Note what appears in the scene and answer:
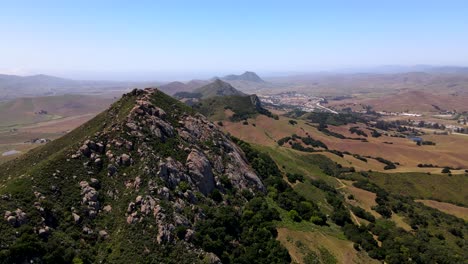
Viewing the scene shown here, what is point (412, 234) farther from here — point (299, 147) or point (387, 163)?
point (299, 147)

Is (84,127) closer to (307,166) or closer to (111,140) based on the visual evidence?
(111,140)

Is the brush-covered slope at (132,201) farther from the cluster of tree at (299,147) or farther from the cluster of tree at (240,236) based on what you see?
the cluster of tree at (299,147)

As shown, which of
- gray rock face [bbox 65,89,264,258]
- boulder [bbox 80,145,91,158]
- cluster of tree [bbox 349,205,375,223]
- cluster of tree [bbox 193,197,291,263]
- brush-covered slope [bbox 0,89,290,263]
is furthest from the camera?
cluster of tree [bbox 349,205,375,223]

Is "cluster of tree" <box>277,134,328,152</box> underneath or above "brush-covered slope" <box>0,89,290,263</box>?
underneath

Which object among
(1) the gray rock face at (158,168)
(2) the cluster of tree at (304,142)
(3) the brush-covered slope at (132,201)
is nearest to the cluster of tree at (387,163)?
(2) the cluster of tree at (304,142)

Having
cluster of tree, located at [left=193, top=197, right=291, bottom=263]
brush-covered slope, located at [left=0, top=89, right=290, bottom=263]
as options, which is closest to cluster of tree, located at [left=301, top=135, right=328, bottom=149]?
brush-covered slope, located at [left=0, top=89, right=290, bottom=263]

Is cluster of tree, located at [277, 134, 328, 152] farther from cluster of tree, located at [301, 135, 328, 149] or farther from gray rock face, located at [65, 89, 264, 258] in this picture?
gray rock face, located at [65, 89, 264, 258]

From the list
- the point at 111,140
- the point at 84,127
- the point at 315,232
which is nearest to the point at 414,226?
the point at 315,232
